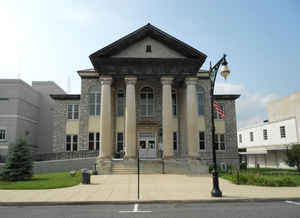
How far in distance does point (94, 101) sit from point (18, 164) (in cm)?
1322

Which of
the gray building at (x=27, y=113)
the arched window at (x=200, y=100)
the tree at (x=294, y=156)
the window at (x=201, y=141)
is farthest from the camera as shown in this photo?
the gray building at (x=27, y=113)

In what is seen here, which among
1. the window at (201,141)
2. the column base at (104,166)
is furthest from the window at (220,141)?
the column base at (104,166)

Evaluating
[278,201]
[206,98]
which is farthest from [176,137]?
[278,201]

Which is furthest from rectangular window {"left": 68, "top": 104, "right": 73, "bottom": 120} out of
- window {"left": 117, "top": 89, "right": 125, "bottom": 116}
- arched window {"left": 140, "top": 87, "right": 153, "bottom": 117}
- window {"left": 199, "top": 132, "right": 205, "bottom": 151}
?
window {"left": 199, "top": 132, "right": 205, "bottom": 151}

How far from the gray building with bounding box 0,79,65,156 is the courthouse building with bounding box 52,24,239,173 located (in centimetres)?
625

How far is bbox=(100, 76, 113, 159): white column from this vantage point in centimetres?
2445

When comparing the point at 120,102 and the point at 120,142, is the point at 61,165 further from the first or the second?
the point at 120,102

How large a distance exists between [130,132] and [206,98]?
40.4ft

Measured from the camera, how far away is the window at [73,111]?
31297mm

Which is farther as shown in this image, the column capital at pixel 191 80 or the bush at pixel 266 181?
the column capital at pixel 191 80

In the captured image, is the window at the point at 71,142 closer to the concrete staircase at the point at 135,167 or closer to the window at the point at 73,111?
the window at the point at 73,111

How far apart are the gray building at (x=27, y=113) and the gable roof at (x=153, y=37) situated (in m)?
14.4

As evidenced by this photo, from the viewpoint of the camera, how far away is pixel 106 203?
10562 millimetres

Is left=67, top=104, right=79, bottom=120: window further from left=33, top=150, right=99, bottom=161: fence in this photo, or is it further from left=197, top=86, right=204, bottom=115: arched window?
left=197, top=86, right=204, bottom=115: arched window
